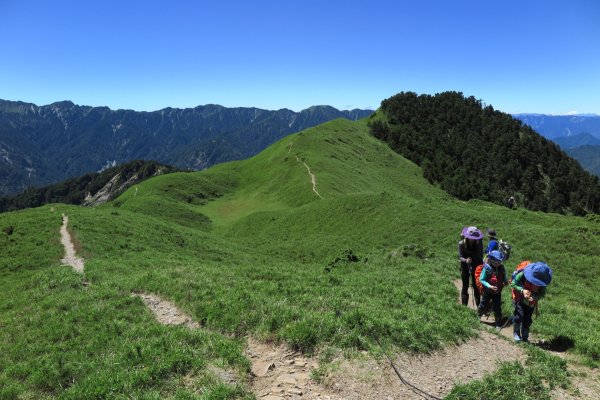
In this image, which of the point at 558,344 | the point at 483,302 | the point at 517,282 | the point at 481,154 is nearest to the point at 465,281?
the point at 483,302

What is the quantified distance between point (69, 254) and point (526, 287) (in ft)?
90.1

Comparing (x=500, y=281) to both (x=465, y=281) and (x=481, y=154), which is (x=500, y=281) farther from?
(x=481, y=154)

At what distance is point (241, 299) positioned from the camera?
13.3m

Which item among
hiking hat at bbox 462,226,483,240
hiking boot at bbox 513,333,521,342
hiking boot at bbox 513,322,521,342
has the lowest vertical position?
hiking boot at bbox 513,333,521,342

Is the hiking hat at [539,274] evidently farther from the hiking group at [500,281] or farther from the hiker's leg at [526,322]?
the hiker's leg at [526,322]

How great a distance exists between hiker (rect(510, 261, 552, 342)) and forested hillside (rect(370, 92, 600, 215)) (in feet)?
281

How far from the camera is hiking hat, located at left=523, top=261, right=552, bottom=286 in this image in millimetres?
11312

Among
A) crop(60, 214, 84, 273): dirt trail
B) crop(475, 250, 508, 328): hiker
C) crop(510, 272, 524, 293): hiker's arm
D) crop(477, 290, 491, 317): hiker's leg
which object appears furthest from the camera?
crop(60, 214, 84, 273): dirt trail

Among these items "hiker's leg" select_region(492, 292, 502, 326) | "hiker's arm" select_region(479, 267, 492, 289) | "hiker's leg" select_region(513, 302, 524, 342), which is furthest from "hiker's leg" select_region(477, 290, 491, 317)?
"hiker's leg" select_region(513, 302, 524, 342)

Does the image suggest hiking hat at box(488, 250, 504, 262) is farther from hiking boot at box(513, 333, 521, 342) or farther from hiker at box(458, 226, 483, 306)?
hiking boot at box(513, 333, 521, 342)

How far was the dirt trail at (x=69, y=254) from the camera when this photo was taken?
22969 mm

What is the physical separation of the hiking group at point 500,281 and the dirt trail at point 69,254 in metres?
20.7

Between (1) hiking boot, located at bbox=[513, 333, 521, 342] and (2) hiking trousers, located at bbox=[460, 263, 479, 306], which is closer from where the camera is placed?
(1) hiking boot, located at bbox=[513, 333, 521, 342]

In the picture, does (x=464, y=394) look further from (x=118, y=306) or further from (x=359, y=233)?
(x=359, y=233)
